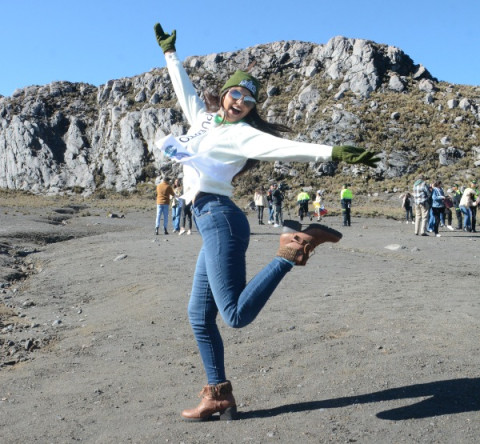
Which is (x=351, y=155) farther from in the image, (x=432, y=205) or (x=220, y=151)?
(x=432, y=205)

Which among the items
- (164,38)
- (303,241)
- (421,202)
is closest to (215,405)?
(303,241)

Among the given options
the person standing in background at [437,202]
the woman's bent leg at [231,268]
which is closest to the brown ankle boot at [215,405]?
the woman's bent leg at [231,268]

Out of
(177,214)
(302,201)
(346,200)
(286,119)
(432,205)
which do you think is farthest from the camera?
(286,119)

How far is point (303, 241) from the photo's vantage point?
354cm

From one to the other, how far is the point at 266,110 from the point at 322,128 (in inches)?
481

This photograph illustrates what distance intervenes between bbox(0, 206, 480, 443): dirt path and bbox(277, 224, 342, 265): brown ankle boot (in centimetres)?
109

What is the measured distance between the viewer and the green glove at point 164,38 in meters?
4.45

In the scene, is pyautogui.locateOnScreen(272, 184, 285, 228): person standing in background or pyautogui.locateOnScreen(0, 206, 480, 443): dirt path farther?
pyautogui.locateOnScreen(272, 184, 285, 228): person standing in background

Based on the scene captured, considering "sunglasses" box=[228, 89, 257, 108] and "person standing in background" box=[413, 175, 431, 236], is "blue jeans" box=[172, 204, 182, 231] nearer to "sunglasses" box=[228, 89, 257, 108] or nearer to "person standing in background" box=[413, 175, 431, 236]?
"person standing in background" box=[413, 175, 431, 236]

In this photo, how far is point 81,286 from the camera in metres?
10.9

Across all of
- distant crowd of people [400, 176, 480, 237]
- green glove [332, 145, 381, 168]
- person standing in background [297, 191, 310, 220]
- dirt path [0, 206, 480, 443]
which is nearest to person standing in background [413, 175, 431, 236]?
distant crowd of people [400, 176, 480, 237]

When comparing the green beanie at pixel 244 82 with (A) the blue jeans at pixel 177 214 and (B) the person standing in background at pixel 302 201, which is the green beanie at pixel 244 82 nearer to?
(A) the blue jeans at pixel 177 214

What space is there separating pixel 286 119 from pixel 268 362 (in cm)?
7530

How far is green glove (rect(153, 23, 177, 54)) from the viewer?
445cm
